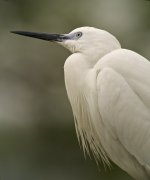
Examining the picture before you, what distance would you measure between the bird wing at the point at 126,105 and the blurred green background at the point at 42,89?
140 cm

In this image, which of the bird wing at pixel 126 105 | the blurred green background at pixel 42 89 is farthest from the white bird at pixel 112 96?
the blurred green background at pixel 42 89

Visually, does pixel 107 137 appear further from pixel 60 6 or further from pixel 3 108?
pixel 60 6

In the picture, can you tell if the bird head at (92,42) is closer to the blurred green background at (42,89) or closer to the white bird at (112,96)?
the white bird at (112,96)

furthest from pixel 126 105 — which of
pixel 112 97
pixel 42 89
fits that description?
pixel 42 89

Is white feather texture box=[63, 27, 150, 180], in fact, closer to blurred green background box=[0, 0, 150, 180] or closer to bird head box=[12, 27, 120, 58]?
bird head box=[12, 27, 120, 58]

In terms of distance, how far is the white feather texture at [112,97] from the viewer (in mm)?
1129

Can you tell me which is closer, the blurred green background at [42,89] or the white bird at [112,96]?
the white bird at [112,96]

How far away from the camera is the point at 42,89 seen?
2.62 m

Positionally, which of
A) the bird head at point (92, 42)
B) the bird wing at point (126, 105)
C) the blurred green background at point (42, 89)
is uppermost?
the bird head at point (92, 42)

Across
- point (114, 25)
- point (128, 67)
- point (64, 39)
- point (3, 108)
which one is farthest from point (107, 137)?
point (114, 25)

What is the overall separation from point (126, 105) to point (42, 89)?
153cm

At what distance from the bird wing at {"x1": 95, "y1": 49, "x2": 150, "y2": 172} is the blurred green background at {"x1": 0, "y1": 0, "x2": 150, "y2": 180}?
1.40 m

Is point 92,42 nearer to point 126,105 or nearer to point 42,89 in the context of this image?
point 126,105

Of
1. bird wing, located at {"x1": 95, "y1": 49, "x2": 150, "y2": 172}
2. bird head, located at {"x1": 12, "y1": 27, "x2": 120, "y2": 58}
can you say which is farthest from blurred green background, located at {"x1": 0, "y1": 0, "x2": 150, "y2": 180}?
bird wing, located at {"x1": 95, "y1": 49, "x2": 150, "y2": 172}
